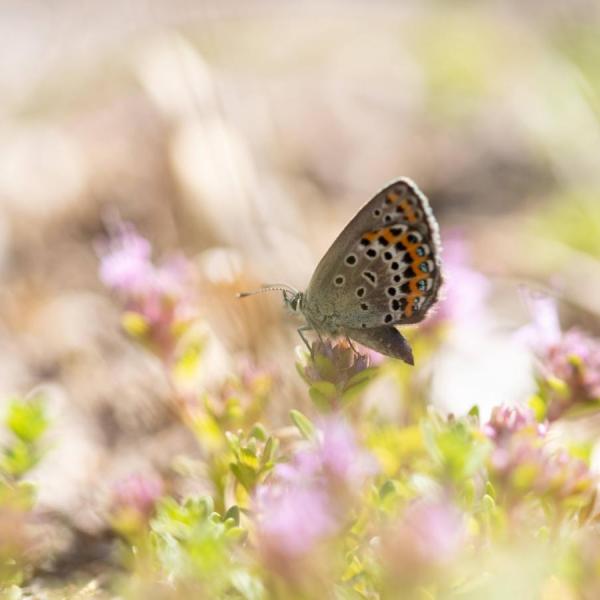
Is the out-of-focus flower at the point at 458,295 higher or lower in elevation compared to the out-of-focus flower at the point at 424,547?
lower

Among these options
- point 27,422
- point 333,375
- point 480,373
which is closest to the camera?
point 333,375

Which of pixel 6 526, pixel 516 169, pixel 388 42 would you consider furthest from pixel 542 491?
pixel 388 42

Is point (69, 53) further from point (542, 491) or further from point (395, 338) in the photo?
point (542, 491)

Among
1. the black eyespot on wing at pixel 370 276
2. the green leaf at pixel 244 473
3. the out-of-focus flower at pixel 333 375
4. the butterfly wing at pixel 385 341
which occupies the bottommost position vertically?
the green leaf at pixel 244 473

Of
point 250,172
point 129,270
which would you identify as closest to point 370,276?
point 129,270

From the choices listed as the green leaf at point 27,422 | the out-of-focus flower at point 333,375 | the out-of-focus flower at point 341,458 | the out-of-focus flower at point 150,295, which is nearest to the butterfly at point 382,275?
the out-of-focus flower at point 333,375

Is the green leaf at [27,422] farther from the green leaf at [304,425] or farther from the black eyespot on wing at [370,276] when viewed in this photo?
the black eyespot on wing at [370,276]

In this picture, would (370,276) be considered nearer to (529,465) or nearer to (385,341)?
(385,341)
